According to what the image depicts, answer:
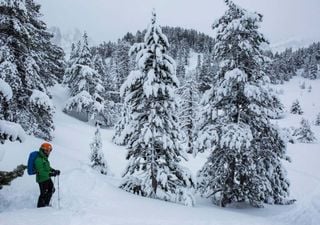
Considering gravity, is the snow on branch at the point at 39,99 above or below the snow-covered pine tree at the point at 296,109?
below

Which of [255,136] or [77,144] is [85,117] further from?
[255,136]

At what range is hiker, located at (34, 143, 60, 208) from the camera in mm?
8641

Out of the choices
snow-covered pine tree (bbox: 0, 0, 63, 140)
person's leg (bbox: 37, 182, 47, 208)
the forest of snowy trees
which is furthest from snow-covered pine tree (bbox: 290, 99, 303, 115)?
person's leg (bbox: 37, 182, 47, 208)

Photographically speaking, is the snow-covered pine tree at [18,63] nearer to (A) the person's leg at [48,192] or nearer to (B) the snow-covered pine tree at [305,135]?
(A) the person's leg at [48,192]

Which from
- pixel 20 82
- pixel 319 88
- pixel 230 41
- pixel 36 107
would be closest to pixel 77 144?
pixel 36 107

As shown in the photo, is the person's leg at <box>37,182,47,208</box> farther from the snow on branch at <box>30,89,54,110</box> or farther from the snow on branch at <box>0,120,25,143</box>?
the snow on branch at <box>30,89,54,110</box>

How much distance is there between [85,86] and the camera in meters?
42.2

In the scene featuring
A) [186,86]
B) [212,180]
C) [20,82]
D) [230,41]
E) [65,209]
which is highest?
[186,86]

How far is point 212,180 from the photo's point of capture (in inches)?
595

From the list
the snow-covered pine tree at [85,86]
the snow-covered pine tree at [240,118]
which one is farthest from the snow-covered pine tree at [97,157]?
the snow-covered pine tree at [85,86]

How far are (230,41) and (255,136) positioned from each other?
5.03 metres

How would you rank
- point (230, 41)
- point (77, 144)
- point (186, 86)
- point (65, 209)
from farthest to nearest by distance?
point (186, 86), point (77, 144), point (230, 41), point (65, 209)

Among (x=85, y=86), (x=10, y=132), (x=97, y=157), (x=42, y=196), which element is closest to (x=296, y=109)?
(x=85, y=86)

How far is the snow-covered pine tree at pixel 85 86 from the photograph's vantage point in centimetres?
4131
